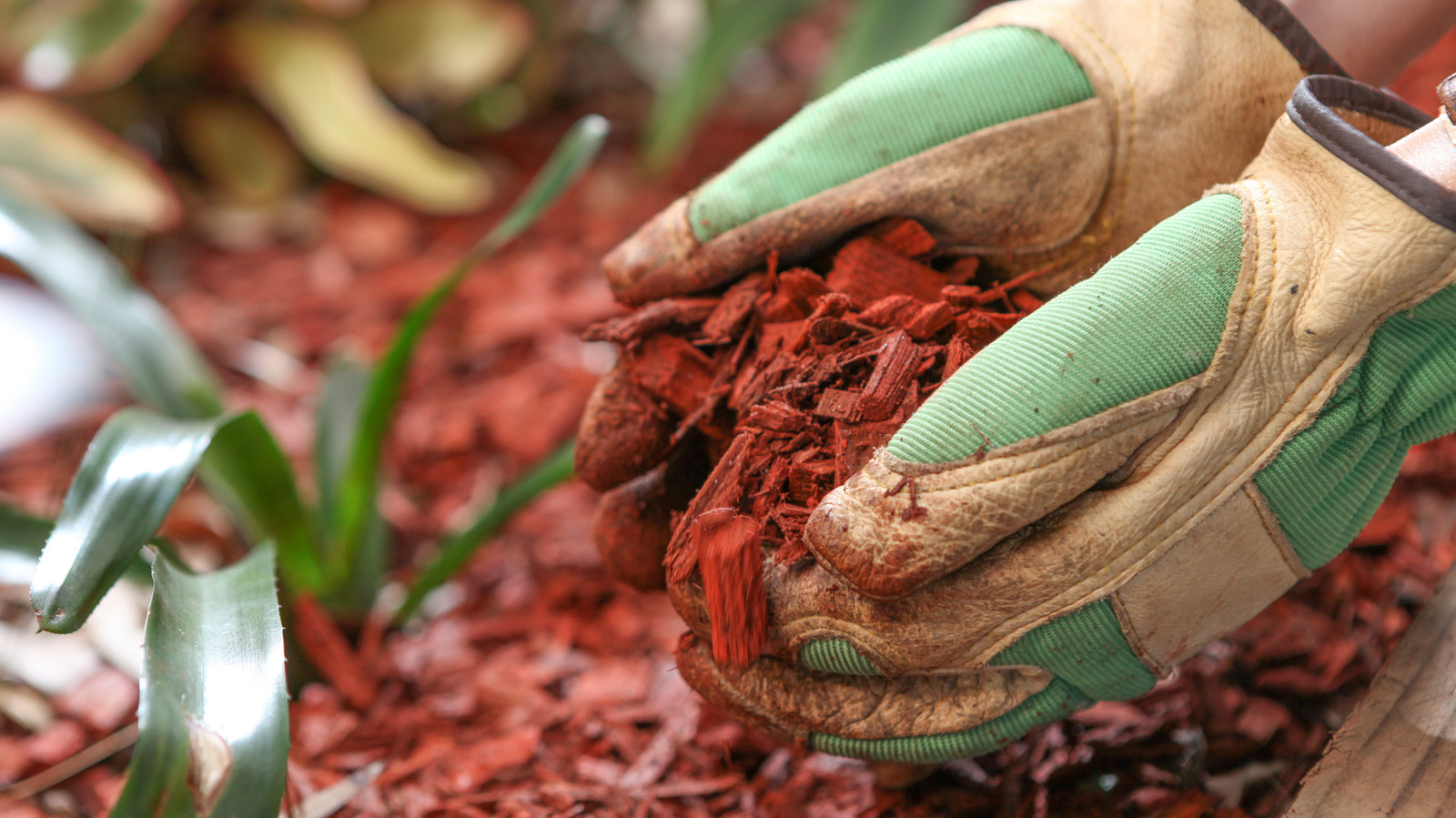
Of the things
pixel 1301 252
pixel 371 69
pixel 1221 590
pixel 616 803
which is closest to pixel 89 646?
pixel 616 803

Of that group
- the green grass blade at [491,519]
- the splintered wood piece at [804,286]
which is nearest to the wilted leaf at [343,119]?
the green grass blade at [491,519]

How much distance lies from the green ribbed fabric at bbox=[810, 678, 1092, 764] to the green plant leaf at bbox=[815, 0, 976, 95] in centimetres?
164

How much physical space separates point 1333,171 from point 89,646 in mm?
1770

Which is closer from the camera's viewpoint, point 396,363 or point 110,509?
point 110,509

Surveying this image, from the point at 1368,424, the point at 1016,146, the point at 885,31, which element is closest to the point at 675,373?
the point at 1016,146

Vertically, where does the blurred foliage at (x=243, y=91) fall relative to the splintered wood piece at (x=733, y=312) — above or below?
above

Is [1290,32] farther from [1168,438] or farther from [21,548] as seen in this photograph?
[21,548]

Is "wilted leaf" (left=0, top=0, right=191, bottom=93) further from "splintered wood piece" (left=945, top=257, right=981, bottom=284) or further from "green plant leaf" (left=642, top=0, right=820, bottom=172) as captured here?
"splintered wood piece" (left=945, top=257, right=981, bottom=284)

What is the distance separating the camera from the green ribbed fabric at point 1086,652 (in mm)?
849

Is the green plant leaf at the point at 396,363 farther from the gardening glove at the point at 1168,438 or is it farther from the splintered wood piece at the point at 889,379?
the gardening glove at the point at 1168,438

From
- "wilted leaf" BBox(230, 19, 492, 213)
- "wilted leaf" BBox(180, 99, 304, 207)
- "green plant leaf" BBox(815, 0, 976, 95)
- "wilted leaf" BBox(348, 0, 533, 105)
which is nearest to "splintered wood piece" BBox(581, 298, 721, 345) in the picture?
"green plant leaf" BBox(815, 0, 976, 95)

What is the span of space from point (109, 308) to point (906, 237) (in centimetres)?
122

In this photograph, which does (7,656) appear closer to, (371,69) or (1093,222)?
(1093,222)

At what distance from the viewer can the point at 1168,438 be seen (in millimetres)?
818
